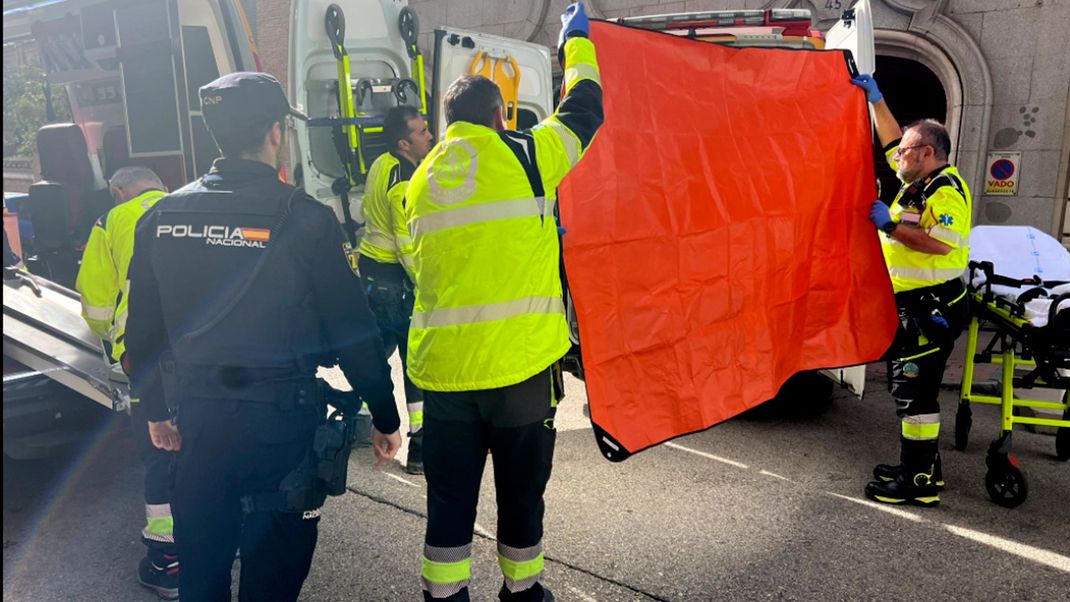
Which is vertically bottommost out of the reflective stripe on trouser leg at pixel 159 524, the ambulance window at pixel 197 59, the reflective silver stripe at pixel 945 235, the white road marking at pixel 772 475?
the white road marking at pixel 772 475

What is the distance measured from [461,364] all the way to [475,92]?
3.02ft

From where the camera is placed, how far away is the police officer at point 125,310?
3.22m

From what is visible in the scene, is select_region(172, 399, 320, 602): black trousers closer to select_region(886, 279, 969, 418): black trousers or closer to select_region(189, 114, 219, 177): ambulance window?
select_region(886, 279, 969, 418): black trousers

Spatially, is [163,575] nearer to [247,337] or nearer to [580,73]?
[247,337]

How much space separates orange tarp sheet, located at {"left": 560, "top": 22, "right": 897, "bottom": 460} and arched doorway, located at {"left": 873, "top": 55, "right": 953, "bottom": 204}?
5.93 meters

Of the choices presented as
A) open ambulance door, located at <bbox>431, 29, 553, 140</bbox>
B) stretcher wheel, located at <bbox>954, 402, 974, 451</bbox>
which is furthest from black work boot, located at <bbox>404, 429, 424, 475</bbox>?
stretcher wheel, located at <bbox>954, 402, 974, 451</bbox>

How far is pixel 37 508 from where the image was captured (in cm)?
405

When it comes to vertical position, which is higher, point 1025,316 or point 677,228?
point 677,228

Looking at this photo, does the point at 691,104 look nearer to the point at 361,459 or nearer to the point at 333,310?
the point at 333,310

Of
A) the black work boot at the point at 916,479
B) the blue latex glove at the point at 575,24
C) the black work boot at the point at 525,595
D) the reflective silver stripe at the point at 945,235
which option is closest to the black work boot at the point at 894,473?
the black work boot at the point at 916,479

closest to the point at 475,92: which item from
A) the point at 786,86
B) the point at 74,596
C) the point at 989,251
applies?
the point at 786,86

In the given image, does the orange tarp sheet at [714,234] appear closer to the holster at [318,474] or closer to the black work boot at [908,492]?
the black work boot at [908,492]

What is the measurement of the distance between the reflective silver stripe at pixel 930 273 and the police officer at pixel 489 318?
7.49 feet

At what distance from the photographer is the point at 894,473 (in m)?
4.07
